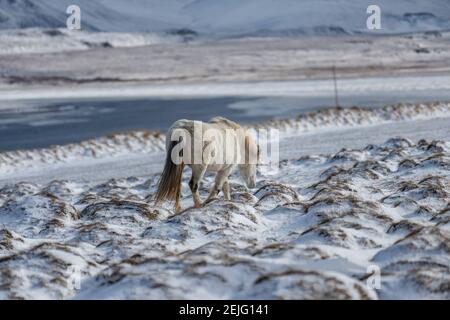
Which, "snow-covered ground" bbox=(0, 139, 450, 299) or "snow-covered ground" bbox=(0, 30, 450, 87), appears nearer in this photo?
"snow-covered ground" bbox=(0, 139, 450, 299)

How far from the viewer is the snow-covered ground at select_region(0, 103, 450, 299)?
519 cm

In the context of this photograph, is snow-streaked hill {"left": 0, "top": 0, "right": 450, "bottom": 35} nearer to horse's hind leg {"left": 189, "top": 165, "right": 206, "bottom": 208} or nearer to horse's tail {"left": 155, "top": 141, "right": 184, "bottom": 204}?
horse's hind leg {"left": 189, "top": 165, "right": 206, "bottom": 208}

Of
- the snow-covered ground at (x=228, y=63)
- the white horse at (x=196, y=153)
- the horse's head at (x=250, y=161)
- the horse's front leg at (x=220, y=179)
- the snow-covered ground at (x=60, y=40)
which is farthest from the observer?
Result: the snow-covered ground at (x=60, y=40)

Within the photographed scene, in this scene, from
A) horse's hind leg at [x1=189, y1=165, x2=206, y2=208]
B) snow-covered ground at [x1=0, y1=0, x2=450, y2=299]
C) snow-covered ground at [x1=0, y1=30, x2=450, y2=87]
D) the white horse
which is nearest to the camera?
snow-covered ground at [x1=0, y1=0, x2=450, y2=299]

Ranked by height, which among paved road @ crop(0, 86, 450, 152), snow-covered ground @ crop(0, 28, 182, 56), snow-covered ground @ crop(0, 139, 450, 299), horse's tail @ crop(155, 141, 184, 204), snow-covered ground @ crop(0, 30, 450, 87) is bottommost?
snow-covered ground @ crop(0, 139, 450, 299)

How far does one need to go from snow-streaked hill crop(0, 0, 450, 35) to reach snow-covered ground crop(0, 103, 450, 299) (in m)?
131

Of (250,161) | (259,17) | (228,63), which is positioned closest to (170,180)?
(250,161)

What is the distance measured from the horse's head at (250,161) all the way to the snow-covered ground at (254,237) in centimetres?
41

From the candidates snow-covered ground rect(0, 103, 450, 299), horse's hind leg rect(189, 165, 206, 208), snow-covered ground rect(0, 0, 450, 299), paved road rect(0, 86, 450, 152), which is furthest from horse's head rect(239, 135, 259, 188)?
paved road rect(0, 86, 450, 152)

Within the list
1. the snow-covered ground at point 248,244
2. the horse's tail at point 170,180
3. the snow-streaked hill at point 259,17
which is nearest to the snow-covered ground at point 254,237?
the snow-covered ground at point 248,244

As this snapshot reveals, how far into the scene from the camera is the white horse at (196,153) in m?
9.21

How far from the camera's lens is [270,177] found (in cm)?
1408

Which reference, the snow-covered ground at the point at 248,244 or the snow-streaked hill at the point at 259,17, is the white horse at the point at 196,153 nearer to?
the snow-covered ground at the point at 248,244
